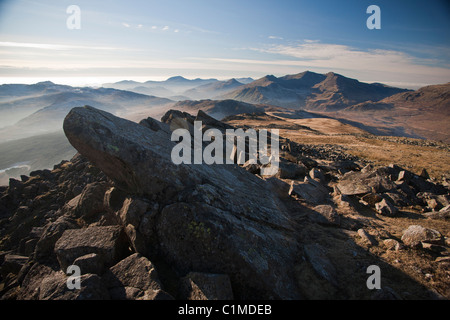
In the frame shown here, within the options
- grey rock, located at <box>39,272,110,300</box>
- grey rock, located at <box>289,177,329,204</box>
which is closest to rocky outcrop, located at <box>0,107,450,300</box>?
grey rock, located at <box>39,272,110,300</box>

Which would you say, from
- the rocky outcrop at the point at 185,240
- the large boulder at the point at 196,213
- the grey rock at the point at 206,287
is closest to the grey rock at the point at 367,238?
the rocky outcrop at the point at 185,240

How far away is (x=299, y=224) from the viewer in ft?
34.1

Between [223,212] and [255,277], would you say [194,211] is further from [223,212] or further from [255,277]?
[255,277]

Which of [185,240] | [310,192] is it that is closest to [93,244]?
[185,240]

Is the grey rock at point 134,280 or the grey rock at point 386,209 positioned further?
the grey rock at point 386,209

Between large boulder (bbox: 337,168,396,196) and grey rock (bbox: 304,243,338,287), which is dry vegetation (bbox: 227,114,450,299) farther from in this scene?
large boulder (bbox: 337,168,396,196)

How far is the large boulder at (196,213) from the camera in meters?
6.60

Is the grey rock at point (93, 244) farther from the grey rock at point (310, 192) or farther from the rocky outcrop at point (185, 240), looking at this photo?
the grey rock at point (310, 192)

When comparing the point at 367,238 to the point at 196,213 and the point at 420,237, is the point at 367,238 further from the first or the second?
the point at 196,213

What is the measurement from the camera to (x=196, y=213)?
723 centimetres

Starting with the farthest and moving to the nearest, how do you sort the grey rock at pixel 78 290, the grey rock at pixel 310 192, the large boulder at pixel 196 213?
the grey rock at pixel 310 192 < the large boulder at pixel 196 213 < the grey rock at pixel 78 290

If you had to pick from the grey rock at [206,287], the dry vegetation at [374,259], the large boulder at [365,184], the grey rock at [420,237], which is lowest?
the dry vegetation at [374,259]

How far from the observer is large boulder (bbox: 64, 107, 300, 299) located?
6602 mm

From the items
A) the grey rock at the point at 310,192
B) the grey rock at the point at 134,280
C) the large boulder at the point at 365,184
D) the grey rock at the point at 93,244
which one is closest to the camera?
the grey rock at the point at 134,280
